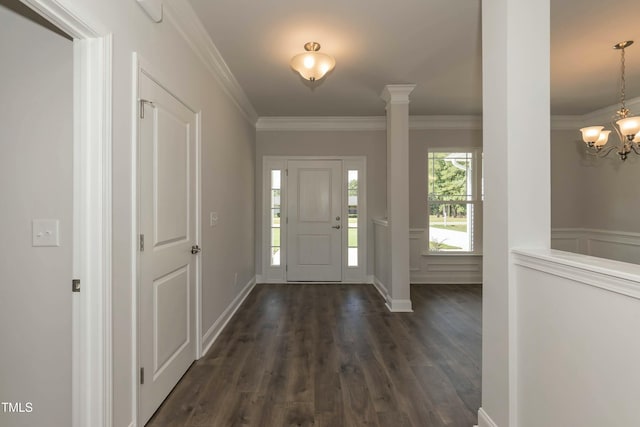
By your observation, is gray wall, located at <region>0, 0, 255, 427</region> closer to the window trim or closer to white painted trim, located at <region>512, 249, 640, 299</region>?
white painted trim, located at <region>512, 249, 640, 299</region>

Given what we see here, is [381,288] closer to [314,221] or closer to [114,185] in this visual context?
[314,221]

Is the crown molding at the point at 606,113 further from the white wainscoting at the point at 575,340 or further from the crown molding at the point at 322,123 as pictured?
the white wainscoting at the point at 575,340

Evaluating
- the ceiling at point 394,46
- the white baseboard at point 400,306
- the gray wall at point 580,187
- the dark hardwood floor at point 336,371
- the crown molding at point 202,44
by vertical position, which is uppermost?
the ceiling at point 394,46

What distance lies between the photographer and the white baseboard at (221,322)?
8.84 ft

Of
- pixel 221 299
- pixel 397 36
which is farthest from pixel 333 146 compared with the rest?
pixel 221 299

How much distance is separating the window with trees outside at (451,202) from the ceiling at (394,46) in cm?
109

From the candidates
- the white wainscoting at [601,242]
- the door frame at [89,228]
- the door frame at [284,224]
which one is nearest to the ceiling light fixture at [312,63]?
the door frame at [89,228]

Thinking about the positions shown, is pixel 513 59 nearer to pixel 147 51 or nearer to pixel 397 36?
pixel 397 36

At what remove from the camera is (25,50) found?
1438 millimetres

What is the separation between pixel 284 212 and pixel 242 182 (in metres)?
1.10

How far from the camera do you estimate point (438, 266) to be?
16.7ft

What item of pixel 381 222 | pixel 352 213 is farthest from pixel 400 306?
pixel 352 213

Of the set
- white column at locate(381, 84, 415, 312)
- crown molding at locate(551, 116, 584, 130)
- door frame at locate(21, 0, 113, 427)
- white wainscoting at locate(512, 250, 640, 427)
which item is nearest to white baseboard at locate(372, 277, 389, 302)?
white column at locate(381, 84, 415, 312)

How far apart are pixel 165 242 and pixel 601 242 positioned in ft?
19.7
